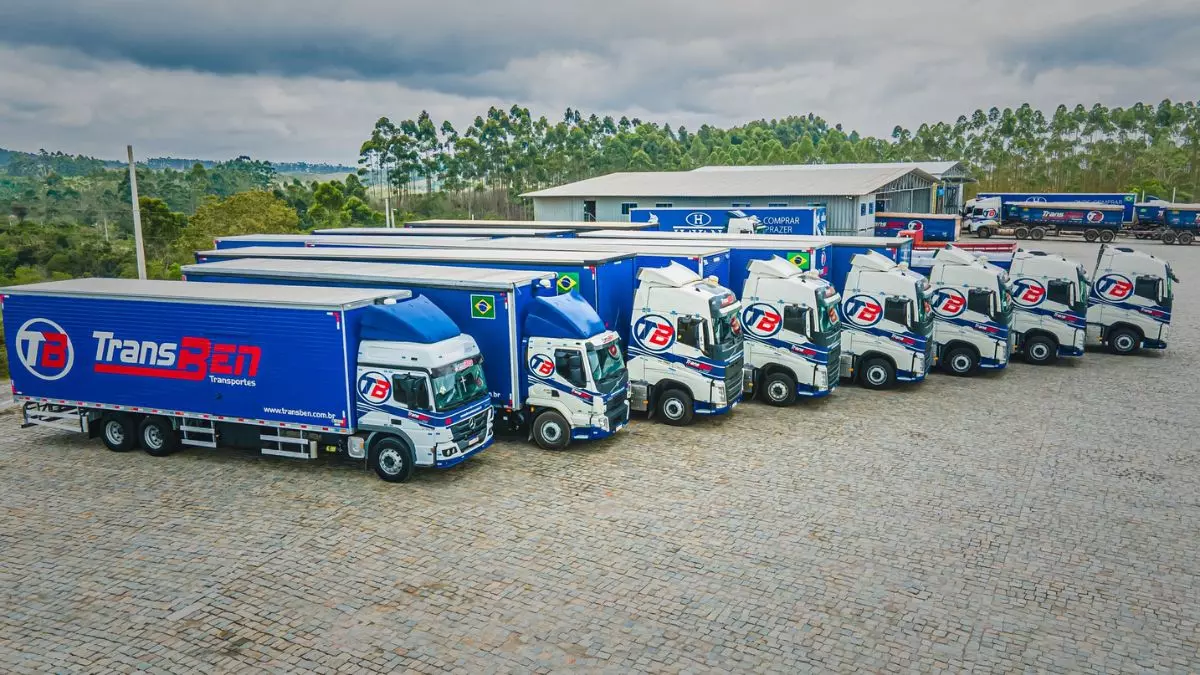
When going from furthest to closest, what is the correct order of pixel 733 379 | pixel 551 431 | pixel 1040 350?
pixel 1040 350
pixel 733 379
pixel 551 431

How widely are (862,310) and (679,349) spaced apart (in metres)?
5.88

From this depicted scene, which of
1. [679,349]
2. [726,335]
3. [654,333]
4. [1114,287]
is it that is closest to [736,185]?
[1114,287]

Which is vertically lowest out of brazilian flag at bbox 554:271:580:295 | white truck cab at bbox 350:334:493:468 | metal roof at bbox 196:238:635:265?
white truck cab at bbox 350:334:493:468

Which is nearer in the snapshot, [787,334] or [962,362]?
[787,334]

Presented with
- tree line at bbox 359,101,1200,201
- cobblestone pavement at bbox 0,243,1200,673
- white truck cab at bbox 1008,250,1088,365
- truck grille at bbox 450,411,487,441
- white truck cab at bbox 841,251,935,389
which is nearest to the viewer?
cobblestone pavement at bbox 0,243,1200,673

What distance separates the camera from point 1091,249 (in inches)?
2013

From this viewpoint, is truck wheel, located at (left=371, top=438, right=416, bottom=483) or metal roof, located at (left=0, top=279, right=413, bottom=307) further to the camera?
metal roof, located at (left=0, top=279, right=413, bottom=307)

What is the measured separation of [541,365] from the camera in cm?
1545

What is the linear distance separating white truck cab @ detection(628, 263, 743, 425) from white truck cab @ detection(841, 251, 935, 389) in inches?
178

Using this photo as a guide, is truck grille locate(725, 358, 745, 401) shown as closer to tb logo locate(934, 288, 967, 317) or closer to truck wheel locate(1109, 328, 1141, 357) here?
tb logo locate(934, 288, 967, 317)

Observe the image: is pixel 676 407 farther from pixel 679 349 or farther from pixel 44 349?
pixel 44 349

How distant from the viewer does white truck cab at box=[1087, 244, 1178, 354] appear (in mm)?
23734

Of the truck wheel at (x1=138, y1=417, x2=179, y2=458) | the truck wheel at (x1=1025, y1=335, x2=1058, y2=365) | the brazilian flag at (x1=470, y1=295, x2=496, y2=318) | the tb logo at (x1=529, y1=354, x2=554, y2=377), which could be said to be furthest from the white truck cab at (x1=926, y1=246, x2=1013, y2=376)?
the truck wheel at (x1=138, y1=417, x2=179, y2=458)

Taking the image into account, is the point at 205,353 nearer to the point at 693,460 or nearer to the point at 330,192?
the point at 693,460
